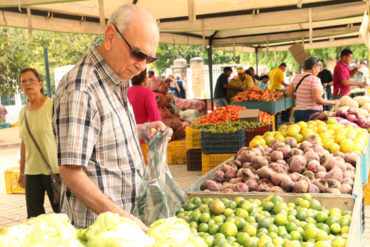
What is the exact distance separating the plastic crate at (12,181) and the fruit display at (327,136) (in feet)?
14.2

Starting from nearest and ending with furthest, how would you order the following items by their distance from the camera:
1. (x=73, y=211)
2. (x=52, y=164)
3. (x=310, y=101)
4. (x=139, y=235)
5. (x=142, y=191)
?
1. (x=139, y=235)
2. (x=73, y=211)
3. (x=142, y=191)
4. (x=52, y=164)
5. (x=310, y=101)

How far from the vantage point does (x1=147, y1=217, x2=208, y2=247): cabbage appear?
4.09ft

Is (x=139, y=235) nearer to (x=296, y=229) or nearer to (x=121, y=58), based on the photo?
(x=121, y=58)

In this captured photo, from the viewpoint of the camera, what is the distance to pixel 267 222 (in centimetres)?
231

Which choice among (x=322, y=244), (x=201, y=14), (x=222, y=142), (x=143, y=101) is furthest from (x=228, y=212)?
(x=201, y=14)

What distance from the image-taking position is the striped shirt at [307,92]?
6559 mm

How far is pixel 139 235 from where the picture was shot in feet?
3.82

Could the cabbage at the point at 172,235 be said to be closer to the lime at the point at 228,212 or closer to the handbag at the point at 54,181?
the lime at the point at 228,212

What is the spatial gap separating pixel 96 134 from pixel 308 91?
5.28 metres

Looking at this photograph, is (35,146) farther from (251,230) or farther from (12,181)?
(12,181)

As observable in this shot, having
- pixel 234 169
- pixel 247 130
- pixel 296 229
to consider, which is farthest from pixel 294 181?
pixel 247 130

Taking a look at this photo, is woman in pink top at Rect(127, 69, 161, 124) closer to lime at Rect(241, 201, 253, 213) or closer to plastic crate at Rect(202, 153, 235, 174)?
plastic crate at Rect(202, 153, 235, 174)

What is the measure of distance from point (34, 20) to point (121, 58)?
13.1 ft

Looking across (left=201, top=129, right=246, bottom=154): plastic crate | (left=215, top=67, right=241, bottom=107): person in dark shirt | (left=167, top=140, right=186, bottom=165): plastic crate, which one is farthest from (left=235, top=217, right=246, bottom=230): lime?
(left=215, top=67, right=241, bottom=107): person in dark shirt
